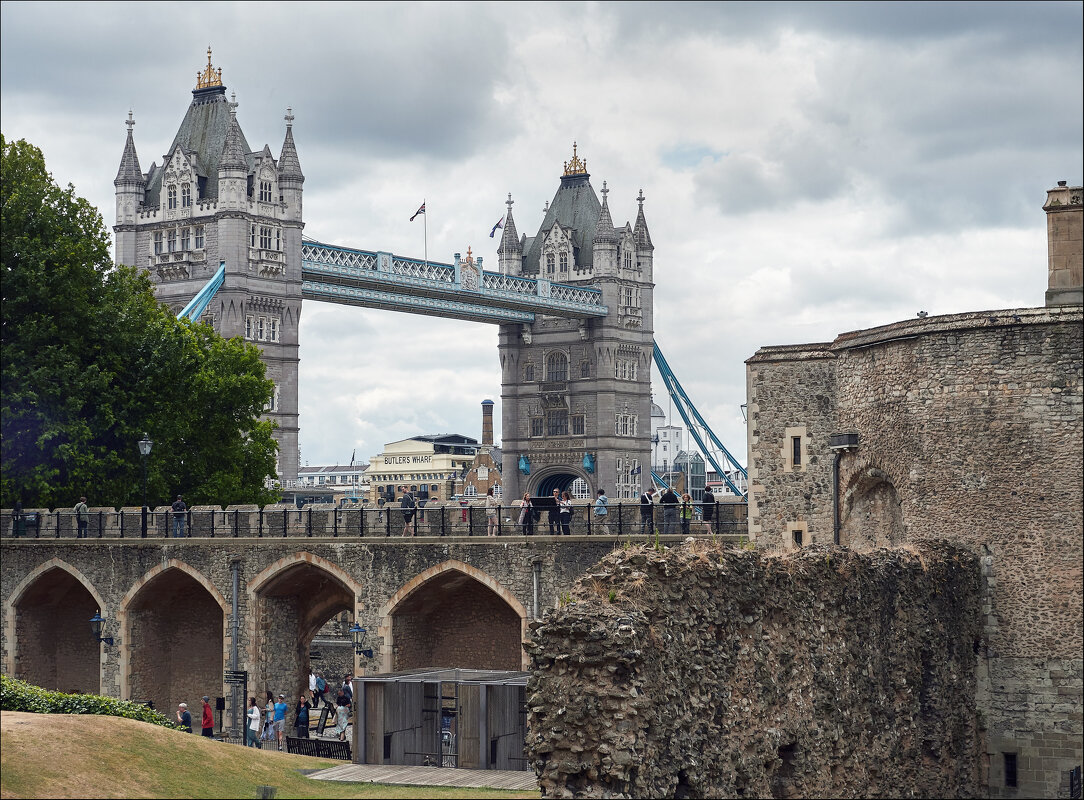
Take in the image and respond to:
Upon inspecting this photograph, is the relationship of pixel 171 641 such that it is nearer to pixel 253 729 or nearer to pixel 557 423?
pixel 253 729

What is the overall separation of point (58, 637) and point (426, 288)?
55563mm

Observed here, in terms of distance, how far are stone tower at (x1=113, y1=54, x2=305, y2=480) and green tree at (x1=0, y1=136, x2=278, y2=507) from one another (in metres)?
36.9

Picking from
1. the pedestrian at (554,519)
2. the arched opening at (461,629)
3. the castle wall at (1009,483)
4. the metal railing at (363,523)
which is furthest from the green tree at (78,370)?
the castle wall at (1009,483)

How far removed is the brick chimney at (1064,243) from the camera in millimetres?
23297

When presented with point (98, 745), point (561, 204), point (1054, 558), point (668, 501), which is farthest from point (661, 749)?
point (561, 204)

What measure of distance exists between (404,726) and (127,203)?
→ 64.9 m

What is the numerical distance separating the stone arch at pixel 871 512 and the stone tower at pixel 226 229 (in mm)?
57936

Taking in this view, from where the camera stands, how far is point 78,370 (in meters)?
38.6

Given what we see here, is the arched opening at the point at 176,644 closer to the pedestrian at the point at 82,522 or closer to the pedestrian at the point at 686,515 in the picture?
the pedestrian at the point at 82,522

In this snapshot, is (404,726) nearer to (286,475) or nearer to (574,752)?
(574,752)

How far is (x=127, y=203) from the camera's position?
83.2 metres

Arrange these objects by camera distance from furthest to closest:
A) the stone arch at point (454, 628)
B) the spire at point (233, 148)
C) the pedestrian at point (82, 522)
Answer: the spire at point (233, 148) < the pedestrian at point (82, 522) < the stone arch at point (454, 628)

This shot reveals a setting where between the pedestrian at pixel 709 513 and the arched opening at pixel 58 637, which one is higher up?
the pedestrian at pixel 709 513

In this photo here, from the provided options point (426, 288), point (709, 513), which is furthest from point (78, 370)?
point (426, 288)
